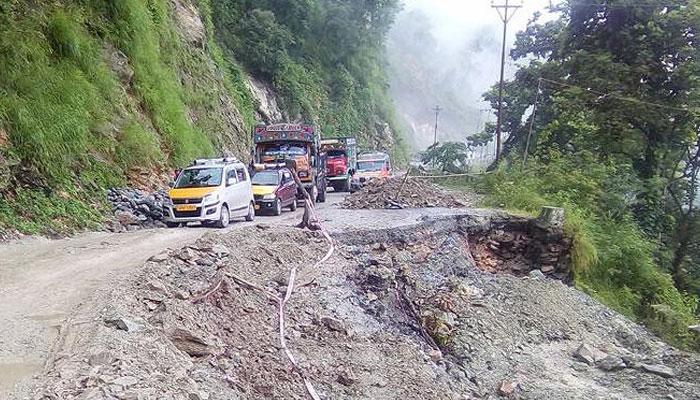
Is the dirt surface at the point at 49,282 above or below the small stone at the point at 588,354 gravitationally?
above

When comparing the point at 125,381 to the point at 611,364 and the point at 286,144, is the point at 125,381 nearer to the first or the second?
the point at 611,364

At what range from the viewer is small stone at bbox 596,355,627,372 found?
384 inches

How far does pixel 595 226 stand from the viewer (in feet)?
57.8

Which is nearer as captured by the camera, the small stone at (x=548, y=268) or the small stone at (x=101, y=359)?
the small stone at (x=101, y=359)

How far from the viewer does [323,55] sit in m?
49.0

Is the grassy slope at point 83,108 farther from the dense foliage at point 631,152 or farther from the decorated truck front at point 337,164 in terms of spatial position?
the dense foliage at point 631,152

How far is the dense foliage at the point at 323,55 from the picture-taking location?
36.5 metres

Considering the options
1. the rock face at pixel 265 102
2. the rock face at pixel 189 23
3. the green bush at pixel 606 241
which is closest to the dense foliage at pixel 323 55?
the rock face at pixel 265 102

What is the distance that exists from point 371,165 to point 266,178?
13.7 meters

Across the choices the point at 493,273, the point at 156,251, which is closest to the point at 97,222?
the point at 156,251

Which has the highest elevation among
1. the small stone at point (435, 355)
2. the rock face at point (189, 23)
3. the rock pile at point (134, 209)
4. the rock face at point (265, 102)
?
the rock face at point (189, 23)

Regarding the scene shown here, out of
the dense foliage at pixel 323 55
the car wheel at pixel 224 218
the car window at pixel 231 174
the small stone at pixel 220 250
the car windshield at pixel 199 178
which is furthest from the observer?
the dense foliage at pixel 323 55

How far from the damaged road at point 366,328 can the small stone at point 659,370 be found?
3 centimetres

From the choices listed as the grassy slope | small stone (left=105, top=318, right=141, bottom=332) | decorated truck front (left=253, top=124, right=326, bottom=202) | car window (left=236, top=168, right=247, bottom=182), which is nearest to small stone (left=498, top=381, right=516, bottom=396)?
small stone (left=105, top=318, right=141, bottom=332)
